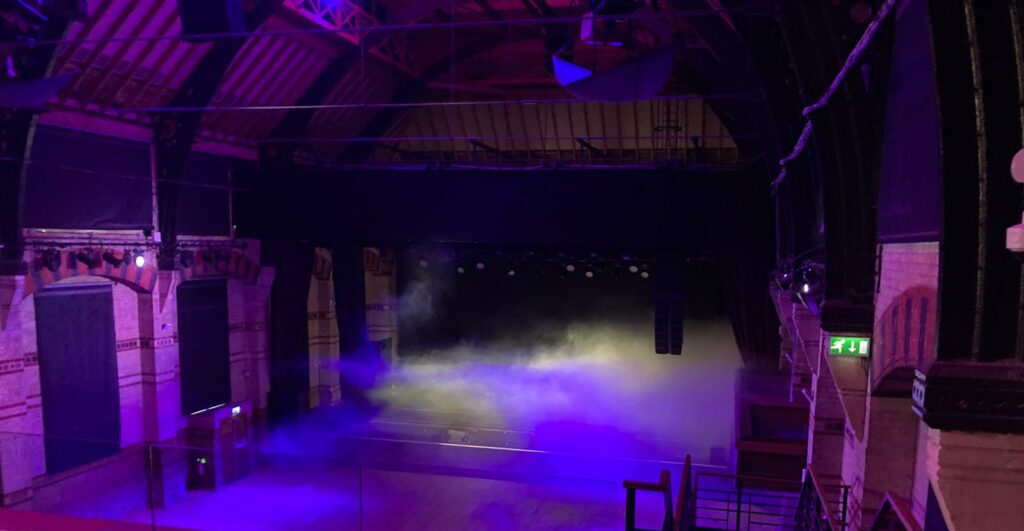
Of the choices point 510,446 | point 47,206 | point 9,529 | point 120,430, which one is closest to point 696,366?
point 510,446

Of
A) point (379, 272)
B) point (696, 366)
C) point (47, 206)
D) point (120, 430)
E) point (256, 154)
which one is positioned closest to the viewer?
point (47, 206)

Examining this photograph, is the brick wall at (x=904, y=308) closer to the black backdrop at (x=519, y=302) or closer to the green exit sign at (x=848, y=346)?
the green exit sign at (x=848, y=346)

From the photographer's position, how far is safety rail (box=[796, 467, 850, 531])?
5.00 meters

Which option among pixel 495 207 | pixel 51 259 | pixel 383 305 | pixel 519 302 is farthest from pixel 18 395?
pixel 519 302

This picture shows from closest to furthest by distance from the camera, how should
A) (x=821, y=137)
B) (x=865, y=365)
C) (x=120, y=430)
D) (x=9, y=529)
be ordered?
1. (x=9, y=529)
2. (x=821, y=137)
3. (x=865, y=365)
4. (x=120, y=430)

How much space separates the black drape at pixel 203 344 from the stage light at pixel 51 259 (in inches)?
90.7

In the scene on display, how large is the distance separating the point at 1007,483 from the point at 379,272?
562 inches

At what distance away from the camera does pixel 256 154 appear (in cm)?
1182

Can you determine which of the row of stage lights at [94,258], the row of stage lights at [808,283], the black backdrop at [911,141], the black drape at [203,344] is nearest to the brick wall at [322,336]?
the black drape at [203,344]

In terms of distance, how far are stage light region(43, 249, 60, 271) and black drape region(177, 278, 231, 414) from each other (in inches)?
90.7

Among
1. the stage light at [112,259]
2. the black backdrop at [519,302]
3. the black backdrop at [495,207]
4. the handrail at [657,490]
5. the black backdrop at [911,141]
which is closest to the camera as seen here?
the black backdrop at [911,141]

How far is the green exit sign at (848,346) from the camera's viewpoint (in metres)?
5.25

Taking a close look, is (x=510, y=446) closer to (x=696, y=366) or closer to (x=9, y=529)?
(x=696, y=366)

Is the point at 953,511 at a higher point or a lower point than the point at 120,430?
higher
